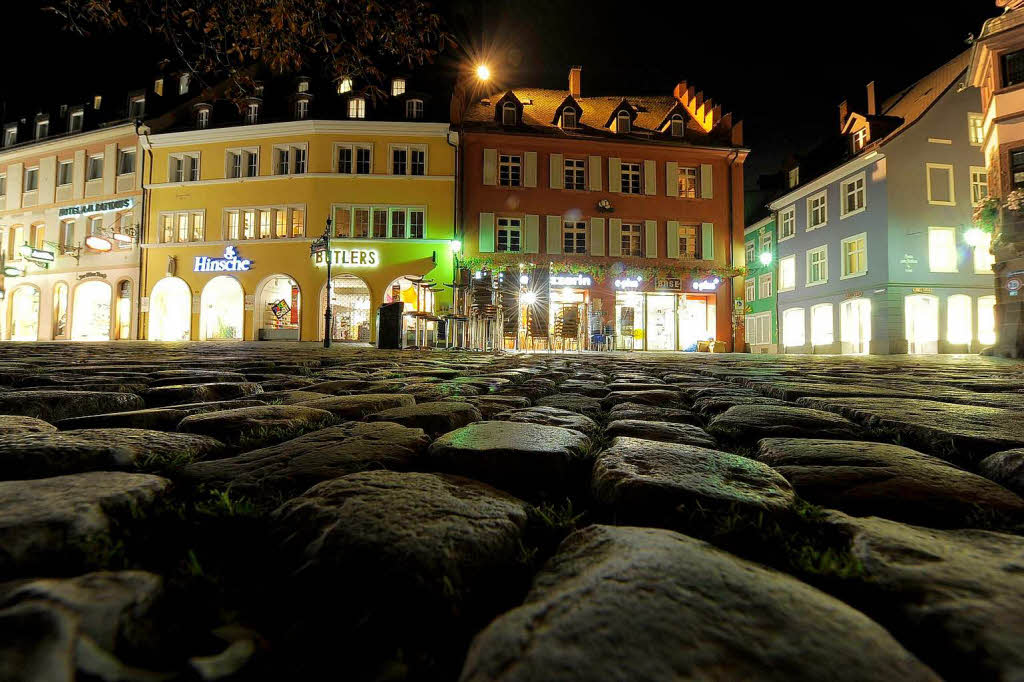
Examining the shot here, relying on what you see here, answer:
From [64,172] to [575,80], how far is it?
26.1m

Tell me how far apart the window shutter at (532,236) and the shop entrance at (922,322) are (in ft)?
47.6

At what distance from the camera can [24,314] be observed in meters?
27.3

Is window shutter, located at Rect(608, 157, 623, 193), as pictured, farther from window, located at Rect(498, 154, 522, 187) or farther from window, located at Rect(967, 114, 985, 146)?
window, located at Rect(967, 114, 985, 146)

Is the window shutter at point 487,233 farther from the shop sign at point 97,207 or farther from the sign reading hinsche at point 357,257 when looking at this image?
the shop sign at point 97,207

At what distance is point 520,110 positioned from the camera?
2356 cm

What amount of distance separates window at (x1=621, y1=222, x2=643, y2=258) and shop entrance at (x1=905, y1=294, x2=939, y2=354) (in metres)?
10.4

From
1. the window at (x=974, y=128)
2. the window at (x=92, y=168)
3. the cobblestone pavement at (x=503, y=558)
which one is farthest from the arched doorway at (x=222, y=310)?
the window at (x=974, y=128)

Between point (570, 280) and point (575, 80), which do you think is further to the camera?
point (575, 80)

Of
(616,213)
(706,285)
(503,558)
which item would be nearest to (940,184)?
(706,285)

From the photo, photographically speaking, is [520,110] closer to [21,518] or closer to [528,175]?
[528,175]

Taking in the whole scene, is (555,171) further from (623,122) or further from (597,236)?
(623,122)

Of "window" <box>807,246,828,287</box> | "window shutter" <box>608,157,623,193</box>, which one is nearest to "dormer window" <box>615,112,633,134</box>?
"window shutter" <box>608,157,623,193</box>

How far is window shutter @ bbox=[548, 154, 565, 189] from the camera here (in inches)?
898

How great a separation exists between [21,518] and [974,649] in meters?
1.16
